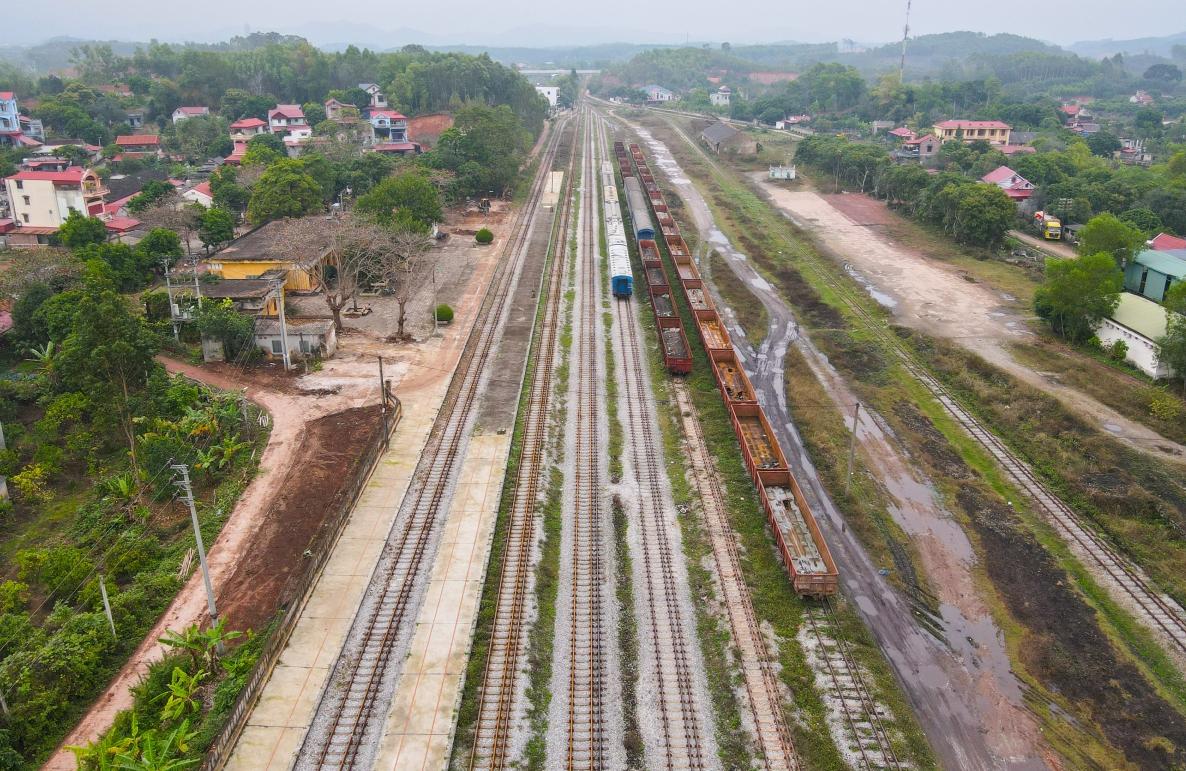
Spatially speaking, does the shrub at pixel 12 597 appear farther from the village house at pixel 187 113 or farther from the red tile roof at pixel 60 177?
the village house at pixel 187 113

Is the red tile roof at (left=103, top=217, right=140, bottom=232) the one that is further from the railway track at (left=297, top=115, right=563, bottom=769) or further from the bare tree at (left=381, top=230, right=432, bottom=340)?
the railway track at (left=297, top=115, right=563, bottom=769)

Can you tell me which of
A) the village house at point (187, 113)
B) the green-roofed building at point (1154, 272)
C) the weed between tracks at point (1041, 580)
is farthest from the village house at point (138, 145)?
the green-roofed building at point (1154, 272)

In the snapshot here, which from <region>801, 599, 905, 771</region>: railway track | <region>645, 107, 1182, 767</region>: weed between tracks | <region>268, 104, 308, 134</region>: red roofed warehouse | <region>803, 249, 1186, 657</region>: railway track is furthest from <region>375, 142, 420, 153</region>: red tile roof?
<region>801, 599, 905, 771</region>: railway track

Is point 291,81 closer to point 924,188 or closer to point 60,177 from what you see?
point 60,177

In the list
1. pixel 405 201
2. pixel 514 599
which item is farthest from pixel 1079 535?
pixel 405 201

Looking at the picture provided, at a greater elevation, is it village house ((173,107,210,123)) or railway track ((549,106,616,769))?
village house ((173,107,210,123))

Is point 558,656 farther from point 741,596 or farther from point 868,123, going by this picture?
point 868,123
